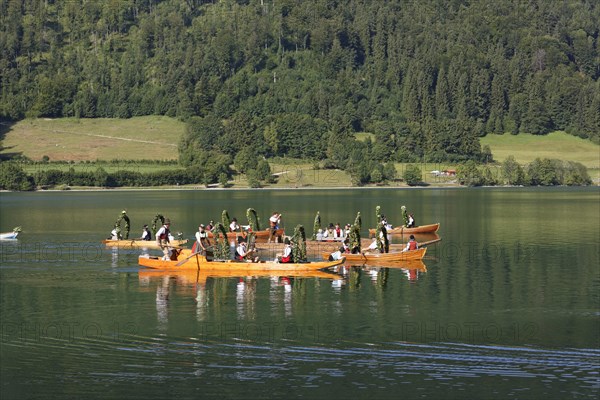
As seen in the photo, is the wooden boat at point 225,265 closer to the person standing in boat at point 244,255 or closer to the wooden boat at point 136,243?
the person standing in boat at point 244,255

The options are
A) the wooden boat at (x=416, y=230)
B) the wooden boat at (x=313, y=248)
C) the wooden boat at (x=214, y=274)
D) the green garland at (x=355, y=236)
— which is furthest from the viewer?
the wooden boat at (x=416, y=230)

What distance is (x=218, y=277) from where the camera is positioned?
2879 inches

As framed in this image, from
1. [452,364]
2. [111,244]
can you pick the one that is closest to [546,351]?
[452,364]

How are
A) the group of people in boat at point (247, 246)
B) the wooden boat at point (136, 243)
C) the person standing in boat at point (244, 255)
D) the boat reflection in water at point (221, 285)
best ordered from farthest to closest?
the wooden boat at point (136, 243)
the person standing in boat at point (244, 255)
the group of people in boat at point (247, 246)
the boat reflection in water at point (221, 285)

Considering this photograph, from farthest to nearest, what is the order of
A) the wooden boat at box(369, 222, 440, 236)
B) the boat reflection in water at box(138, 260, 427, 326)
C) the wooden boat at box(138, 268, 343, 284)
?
the wooden boat at box(369, 222, 440, 236) → the wooden boat at box(138, 268, 343, 284) → the boat reflection in water at box(138, 260, 427, 326)

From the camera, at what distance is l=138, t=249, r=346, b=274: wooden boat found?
72.4 m

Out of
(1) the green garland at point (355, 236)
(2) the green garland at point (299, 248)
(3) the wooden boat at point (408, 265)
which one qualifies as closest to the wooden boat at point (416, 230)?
(3) the wooden boat at point (408, 265)

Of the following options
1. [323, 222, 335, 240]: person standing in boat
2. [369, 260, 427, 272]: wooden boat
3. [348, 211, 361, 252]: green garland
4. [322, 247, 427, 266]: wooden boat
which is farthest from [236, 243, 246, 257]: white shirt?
[323, 222, 335, 240]: person standing in boat

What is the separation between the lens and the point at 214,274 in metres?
74.1

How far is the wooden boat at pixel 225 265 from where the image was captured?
72.4m

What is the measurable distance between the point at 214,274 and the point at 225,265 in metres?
1.31

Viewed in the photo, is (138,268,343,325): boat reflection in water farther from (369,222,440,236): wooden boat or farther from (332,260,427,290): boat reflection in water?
(369,222,440,236): wooden boat

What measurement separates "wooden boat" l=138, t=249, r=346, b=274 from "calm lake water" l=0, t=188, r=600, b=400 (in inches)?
49.3

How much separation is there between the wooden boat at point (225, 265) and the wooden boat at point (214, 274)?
0.21m
